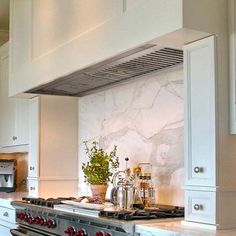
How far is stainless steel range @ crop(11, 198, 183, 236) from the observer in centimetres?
224

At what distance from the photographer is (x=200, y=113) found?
6.83ft

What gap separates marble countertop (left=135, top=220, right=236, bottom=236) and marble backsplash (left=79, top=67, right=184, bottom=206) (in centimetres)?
61

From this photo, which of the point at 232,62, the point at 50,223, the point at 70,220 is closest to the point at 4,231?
the point at 50,223

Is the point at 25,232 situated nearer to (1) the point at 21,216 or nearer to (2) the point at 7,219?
(1) the point at 21,216

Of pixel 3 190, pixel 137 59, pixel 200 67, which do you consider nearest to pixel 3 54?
pixel 3 190

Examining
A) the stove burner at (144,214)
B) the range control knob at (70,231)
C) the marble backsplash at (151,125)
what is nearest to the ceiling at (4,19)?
the marble backsplash at (151,125)

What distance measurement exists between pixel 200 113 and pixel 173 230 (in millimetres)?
523

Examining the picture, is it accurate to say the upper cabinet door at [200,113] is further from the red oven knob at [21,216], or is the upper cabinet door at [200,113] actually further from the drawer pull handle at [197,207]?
the red oven knob at [21,216]

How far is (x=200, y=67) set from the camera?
2.10 metres

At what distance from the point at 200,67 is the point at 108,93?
145cm

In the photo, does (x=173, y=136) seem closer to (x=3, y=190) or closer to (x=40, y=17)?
(x=40, y=17)

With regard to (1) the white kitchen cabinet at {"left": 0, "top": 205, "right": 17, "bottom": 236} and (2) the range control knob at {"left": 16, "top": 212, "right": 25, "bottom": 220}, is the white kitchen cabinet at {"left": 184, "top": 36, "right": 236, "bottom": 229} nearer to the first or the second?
(2) the range control knob at {"left": 16, "top": 212, "right": 25, "bottom": 220}

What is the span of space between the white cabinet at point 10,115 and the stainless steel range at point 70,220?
3.66 ft

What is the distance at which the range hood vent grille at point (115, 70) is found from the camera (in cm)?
249
